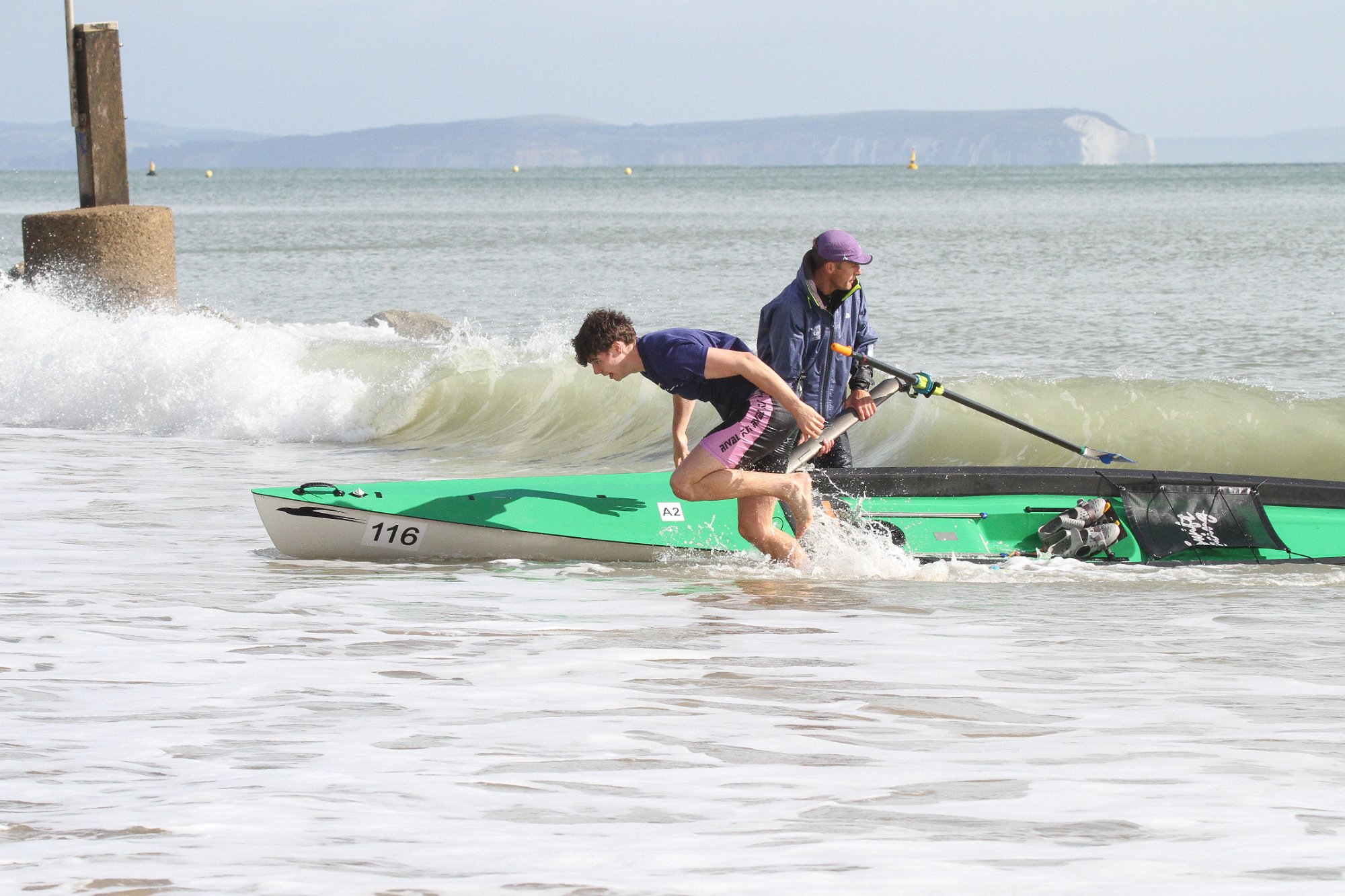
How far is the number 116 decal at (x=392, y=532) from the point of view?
6.66m

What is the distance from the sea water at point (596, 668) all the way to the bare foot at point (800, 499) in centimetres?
23

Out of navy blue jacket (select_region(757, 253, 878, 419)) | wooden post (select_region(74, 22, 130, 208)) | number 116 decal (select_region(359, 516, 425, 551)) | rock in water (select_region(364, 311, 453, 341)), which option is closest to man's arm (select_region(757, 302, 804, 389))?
navy blue jacket (select_region(757, 253, 878, 419))

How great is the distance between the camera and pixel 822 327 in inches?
236

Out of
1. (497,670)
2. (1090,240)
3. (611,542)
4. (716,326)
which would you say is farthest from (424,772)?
(1090,240)

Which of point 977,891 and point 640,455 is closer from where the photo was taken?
point 977,891

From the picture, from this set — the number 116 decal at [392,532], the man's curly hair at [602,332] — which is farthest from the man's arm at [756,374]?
the number 116 decal at [392,532]

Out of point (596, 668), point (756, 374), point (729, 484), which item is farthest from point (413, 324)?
point (596, 668)

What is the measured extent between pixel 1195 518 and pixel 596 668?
331cm

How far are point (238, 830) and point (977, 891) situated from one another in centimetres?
159

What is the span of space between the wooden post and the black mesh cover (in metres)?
9.79

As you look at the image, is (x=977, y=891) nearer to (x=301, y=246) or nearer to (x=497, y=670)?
(x=497, y=670)

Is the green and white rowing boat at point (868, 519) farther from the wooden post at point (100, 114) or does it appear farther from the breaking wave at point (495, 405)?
the wooden post at point (100, 114)

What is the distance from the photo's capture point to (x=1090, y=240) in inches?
1256

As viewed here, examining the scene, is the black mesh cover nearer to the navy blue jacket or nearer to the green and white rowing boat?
the green and white rowing boat
